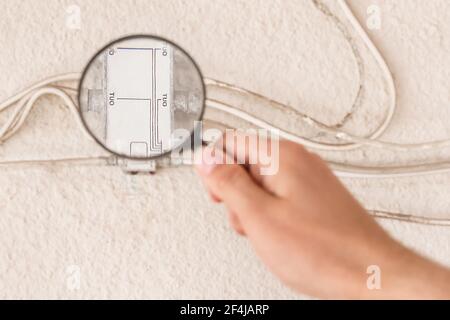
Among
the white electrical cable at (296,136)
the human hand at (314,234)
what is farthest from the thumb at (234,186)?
the white electrical cable at (296,136)

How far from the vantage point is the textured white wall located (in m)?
1.01

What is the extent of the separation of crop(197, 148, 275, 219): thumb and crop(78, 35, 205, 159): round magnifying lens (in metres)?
0.13

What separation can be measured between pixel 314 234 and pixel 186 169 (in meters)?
0.44

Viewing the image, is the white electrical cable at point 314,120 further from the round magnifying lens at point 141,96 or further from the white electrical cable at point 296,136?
the round magnifying lens at point 141,96

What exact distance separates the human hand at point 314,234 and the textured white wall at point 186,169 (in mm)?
384

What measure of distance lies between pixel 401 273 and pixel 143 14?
65 centimetres

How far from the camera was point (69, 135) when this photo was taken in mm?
1017

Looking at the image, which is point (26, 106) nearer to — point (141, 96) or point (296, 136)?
point (141, 96)

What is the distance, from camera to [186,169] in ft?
3.36

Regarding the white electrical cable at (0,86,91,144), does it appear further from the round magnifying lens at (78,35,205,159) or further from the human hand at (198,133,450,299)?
the human hand at (198,133,450,299)

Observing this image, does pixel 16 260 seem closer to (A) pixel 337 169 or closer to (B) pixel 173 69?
(B) pixel 173 69

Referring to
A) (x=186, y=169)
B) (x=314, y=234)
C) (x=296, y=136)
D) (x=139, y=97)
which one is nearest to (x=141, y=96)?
(x=139, y=97)

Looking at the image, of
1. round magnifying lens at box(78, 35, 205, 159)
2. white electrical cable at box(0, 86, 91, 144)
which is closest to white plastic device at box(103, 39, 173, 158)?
round magnifying lens at box(78, 35, 205, 159)

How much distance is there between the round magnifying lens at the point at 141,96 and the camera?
817 mm
